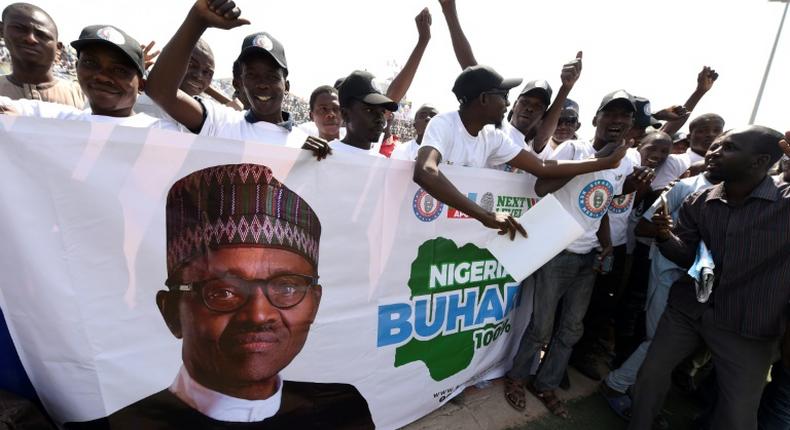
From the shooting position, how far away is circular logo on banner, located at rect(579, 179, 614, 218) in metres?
2.68

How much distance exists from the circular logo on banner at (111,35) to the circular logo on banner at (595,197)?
290 centimetres

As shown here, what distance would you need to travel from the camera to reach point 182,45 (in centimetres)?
147

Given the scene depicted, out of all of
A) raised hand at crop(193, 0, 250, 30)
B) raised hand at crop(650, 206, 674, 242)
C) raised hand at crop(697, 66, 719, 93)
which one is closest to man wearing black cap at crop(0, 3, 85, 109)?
raised hand at crop(193, 0, 250, 30)

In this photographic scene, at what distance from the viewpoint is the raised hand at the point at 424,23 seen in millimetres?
3164

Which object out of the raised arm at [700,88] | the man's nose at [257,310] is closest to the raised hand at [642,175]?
the raised arm at [700,88]

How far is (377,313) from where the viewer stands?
2.15 metres

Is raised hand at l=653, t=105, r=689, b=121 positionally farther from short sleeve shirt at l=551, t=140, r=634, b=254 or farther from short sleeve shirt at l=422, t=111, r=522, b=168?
short sleeve shirt at l=422, t=111, r=522, b=168

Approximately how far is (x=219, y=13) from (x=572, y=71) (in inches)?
99.2

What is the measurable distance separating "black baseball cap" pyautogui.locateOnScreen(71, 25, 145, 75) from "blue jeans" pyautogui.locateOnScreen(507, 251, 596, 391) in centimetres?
286

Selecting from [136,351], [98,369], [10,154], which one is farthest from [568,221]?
[10,154]

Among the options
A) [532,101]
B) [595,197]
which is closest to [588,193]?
[595,197]

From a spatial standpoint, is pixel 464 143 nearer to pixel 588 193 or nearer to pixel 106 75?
pixel 588 193

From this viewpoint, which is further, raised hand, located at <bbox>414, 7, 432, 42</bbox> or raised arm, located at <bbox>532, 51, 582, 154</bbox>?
raised hand, located at <bbox>414, 7, 432, 42</bbox>

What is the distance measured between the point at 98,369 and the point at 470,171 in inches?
82.5
